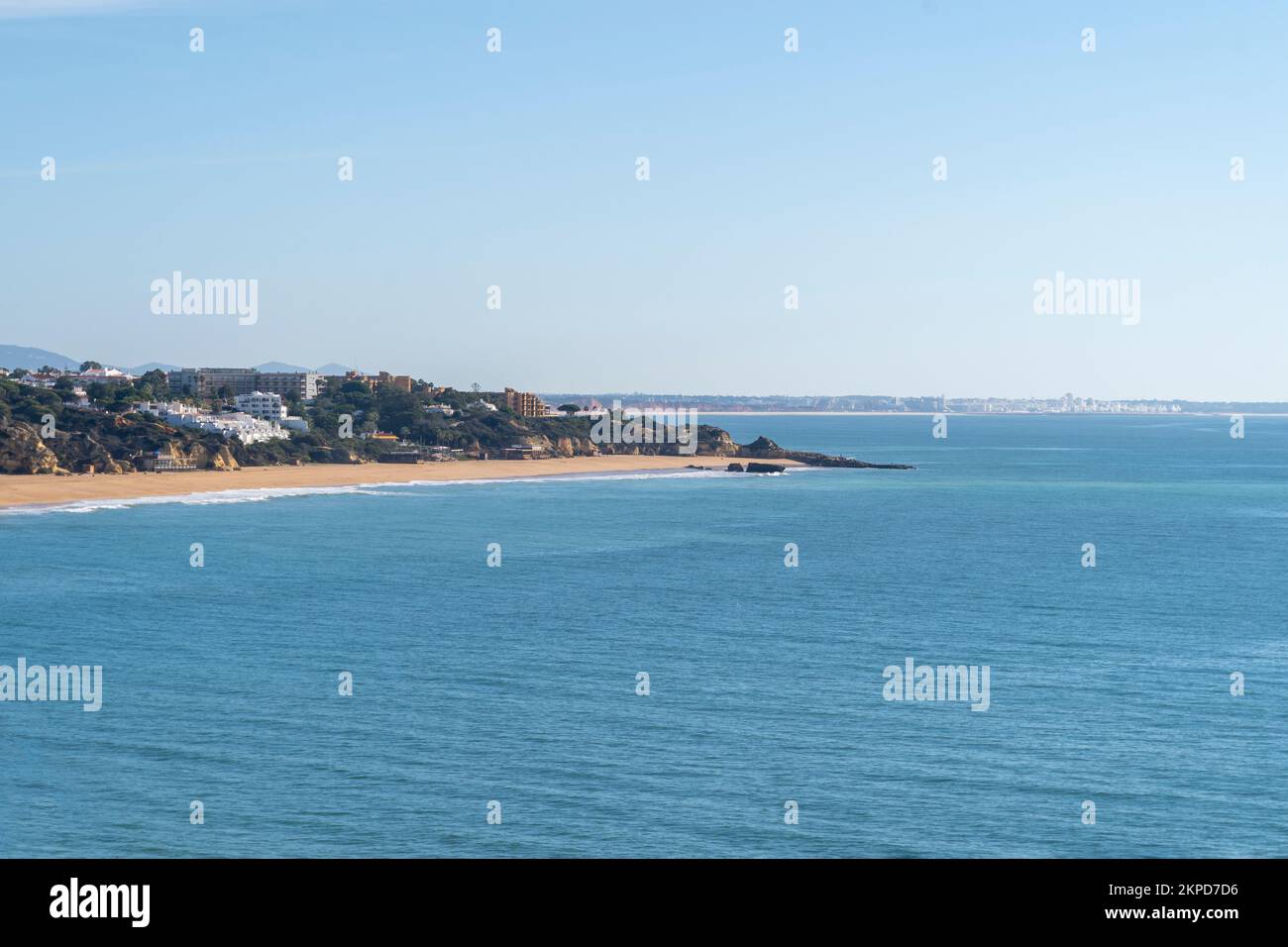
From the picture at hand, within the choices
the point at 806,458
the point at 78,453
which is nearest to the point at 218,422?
the point at 78,453

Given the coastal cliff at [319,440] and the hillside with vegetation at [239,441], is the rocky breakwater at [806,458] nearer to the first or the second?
the coastal cliff at [319,440]

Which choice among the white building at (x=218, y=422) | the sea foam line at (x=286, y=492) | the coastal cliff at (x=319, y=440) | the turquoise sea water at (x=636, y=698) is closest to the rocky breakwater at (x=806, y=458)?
the coastal cliff at (x=319, y=440)

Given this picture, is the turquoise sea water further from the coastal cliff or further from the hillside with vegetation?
the coastal cliff

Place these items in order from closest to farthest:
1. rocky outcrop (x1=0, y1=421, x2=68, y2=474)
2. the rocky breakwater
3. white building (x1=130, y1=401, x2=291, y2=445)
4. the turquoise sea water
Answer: the turquoise sea water < rocky outcrop (x1=0, y1=421, x2=68, y2=474) < white building (x1=130, y1=401, x2=291, y2=445) < the rocky breakwater

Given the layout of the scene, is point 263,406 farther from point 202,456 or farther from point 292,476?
point 292,476

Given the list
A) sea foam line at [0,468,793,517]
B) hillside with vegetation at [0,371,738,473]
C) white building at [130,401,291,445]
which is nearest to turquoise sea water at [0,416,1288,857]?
sea foam line at [0,468,793,517]
